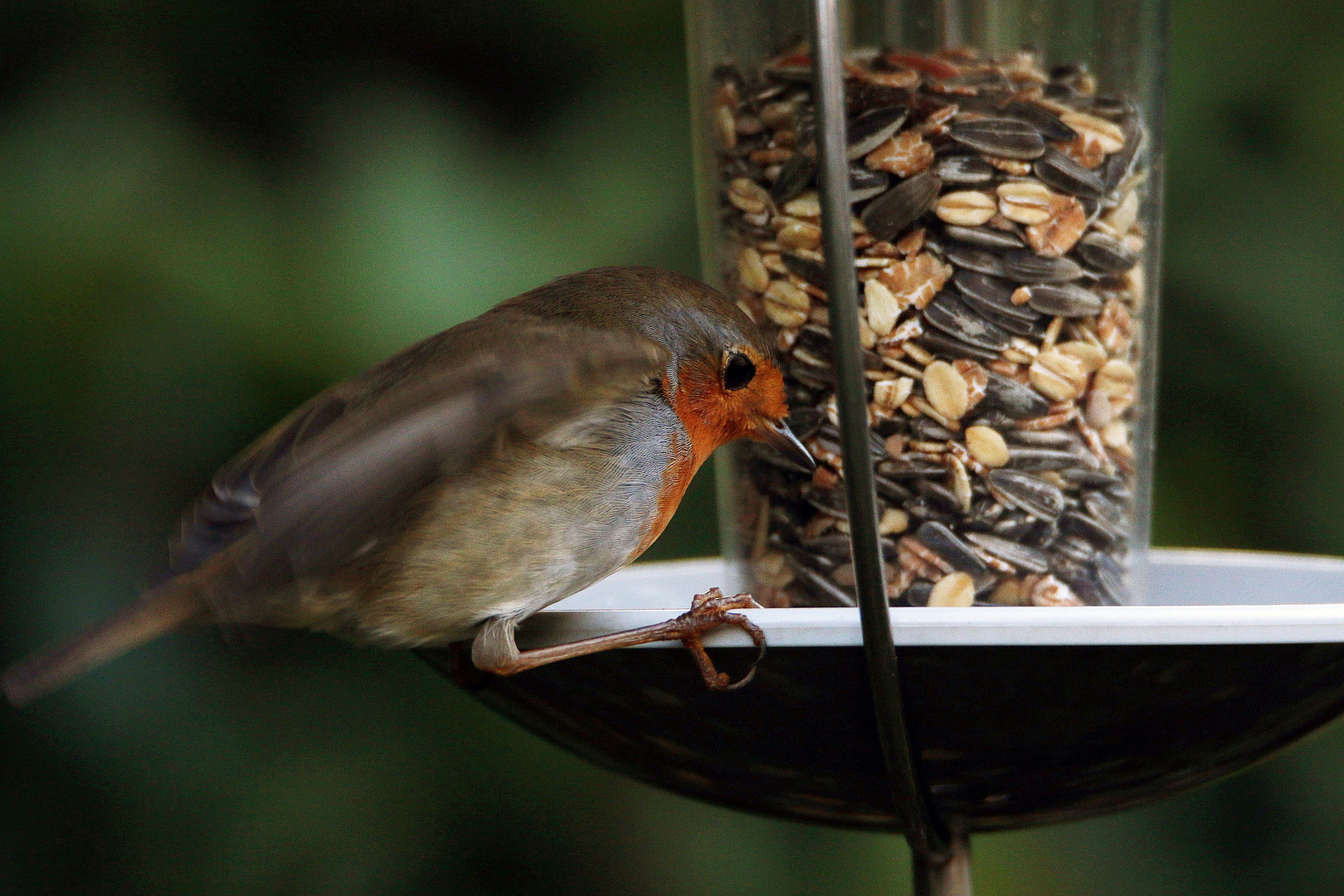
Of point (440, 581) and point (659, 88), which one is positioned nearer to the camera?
point (440, 581)

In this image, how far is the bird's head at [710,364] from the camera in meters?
1.55

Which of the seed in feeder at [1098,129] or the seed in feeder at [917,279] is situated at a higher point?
the seed in feeder at [1098,129]

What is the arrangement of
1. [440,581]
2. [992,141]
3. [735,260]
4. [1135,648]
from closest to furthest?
[1135,648], [440,581], [992,141], [735,260]

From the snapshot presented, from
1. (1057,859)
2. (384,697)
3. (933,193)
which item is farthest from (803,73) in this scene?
(1057,859)

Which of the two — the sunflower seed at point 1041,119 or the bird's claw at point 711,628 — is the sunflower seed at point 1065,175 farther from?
the bird's claw at point 711,628

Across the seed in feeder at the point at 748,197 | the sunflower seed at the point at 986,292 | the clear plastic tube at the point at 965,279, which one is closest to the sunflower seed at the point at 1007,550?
the clear plastic tube at the point at 965,279

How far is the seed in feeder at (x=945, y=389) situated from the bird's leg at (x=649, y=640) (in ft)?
1.29

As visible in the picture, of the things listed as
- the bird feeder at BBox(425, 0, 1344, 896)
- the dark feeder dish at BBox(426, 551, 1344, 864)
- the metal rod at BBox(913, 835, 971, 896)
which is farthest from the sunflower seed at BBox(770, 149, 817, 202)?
the metal rod at BBox(913, 835, 971, 896)

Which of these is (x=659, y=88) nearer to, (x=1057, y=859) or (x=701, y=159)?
(x=701, y=159)

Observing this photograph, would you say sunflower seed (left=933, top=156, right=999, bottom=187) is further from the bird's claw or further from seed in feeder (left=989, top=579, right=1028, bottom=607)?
the bird's claw

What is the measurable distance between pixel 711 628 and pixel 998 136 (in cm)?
69

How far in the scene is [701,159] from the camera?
5.81 ft

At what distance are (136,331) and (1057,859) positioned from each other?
1650 millimetres

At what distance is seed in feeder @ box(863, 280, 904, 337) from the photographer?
1.54 m
